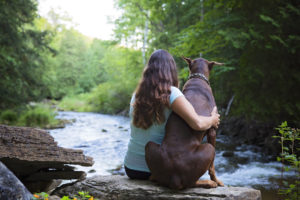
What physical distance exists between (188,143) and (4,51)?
411 inches

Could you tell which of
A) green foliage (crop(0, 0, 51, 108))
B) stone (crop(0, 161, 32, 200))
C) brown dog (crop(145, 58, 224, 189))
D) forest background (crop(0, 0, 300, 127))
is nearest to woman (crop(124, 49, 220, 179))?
brown dog (crop(145, 58, 224, 189))

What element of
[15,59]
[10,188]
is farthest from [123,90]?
[10,188]

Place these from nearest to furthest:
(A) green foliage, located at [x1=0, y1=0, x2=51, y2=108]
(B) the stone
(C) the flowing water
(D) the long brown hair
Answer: (B) the stone, (D) the long brown hair, (C) the flowing water, (A) green foliage, located at [x1=0, y1=0, x2=51, y2=108]

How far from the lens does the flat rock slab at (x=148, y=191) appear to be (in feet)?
8.05

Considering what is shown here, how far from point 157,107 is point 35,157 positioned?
186 cm

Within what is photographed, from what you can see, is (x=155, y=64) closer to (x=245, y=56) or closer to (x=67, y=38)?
(x=245, y=56)

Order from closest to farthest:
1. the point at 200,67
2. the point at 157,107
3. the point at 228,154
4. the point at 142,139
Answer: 1. the point at 157,107
2. the point at 142,139
3. the point at 200,67
4. the point at 228,154

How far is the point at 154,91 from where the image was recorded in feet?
8.38

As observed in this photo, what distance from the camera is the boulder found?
3.15 metres

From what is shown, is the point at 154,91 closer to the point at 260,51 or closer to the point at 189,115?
the point at 189,115

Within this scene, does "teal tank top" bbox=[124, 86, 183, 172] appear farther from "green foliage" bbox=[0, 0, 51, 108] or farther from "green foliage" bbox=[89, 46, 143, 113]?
"green foliage" bbox=[89, 46, 143, 113]

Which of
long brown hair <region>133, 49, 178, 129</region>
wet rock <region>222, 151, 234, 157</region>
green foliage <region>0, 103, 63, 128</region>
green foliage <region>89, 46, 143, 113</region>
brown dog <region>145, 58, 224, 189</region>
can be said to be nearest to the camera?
brown dog <region>145, 58, 224, 189</region>

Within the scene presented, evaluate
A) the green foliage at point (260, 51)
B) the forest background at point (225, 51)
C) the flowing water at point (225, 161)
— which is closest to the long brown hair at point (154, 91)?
the flowing water at point (225, 161)

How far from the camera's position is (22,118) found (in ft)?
40.1
